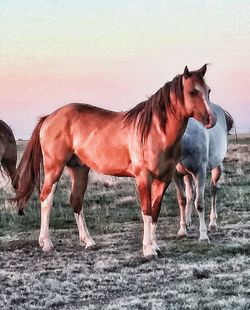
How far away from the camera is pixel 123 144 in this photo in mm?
7281

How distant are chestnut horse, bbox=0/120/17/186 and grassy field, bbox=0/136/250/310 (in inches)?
38.4

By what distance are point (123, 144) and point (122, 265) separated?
151 centimetres

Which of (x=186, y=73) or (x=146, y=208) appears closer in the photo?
(x=186, y=73)

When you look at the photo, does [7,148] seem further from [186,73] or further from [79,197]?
[186,73]

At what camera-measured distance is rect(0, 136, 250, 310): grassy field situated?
5125 mm

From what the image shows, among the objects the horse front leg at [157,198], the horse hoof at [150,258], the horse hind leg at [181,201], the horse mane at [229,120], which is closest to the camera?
the horse hoof at [150,258]

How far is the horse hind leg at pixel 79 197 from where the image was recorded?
25.7ft

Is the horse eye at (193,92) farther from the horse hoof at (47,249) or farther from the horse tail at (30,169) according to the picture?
the horse hoof at (47,249)

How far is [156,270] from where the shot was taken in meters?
6.21

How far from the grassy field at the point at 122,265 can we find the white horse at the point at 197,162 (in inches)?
11.6

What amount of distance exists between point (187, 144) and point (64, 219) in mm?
2850

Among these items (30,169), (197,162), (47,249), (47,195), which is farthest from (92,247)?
(197,162)

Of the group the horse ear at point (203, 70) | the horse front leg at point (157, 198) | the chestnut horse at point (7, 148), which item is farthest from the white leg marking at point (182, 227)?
the chestnut horse at point (7, 148)

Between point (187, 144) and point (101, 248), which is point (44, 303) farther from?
point (187, 144)
